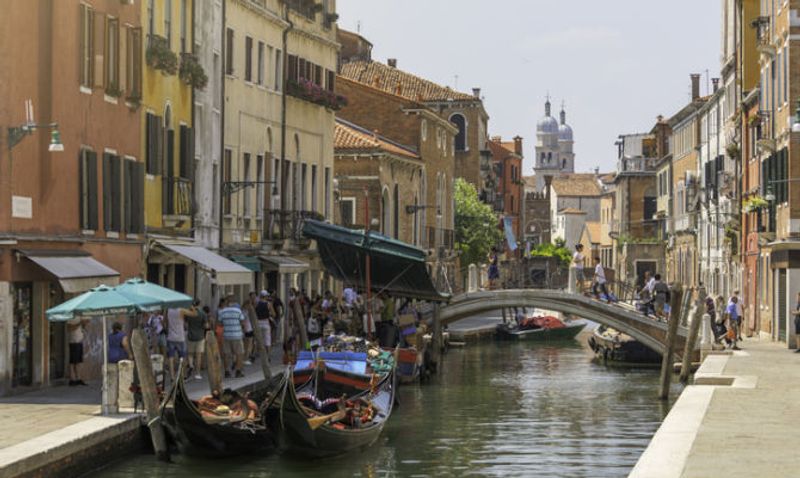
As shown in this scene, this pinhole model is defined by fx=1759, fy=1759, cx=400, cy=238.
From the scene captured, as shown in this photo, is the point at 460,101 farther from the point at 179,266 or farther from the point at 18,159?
the point at 18,159

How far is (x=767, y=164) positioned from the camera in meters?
39.8

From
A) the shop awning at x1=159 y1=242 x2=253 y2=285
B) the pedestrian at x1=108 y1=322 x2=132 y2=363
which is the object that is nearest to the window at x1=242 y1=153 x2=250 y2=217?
the shop awning at x1=159 y1=242 x2=253 y2=285

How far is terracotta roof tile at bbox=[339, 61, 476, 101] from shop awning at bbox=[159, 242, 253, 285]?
33145mm

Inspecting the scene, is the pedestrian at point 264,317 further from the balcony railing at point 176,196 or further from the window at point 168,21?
the window at point 168,21

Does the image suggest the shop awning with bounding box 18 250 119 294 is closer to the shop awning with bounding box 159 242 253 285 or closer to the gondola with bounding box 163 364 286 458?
the gondola with bounding box 163 364 286 458

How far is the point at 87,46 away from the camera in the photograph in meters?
25.8

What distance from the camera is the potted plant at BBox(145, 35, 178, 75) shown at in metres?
29.4

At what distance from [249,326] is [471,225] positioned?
43.0 metres

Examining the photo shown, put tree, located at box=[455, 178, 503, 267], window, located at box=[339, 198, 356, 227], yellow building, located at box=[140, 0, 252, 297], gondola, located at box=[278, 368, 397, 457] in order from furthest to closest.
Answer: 1. tree, located at box=[455, 178, 503, 267]
2. window, located at box=[339, 198, 356, 227]
3. yellow building, located at box=[140, 0, 252, 297]
4. gondola, located at box=[278, 368, 397, 457]

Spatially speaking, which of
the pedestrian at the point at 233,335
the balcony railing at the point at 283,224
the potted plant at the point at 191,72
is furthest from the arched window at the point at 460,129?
the pedestrian at the point at 233,335

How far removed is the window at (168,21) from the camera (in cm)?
3084

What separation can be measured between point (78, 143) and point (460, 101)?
175ft

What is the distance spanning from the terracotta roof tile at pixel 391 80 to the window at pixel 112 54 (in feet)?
121

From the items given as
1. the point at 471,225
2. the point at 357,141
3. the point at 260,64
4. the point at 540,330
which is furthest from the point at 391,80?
the point at 260,64
